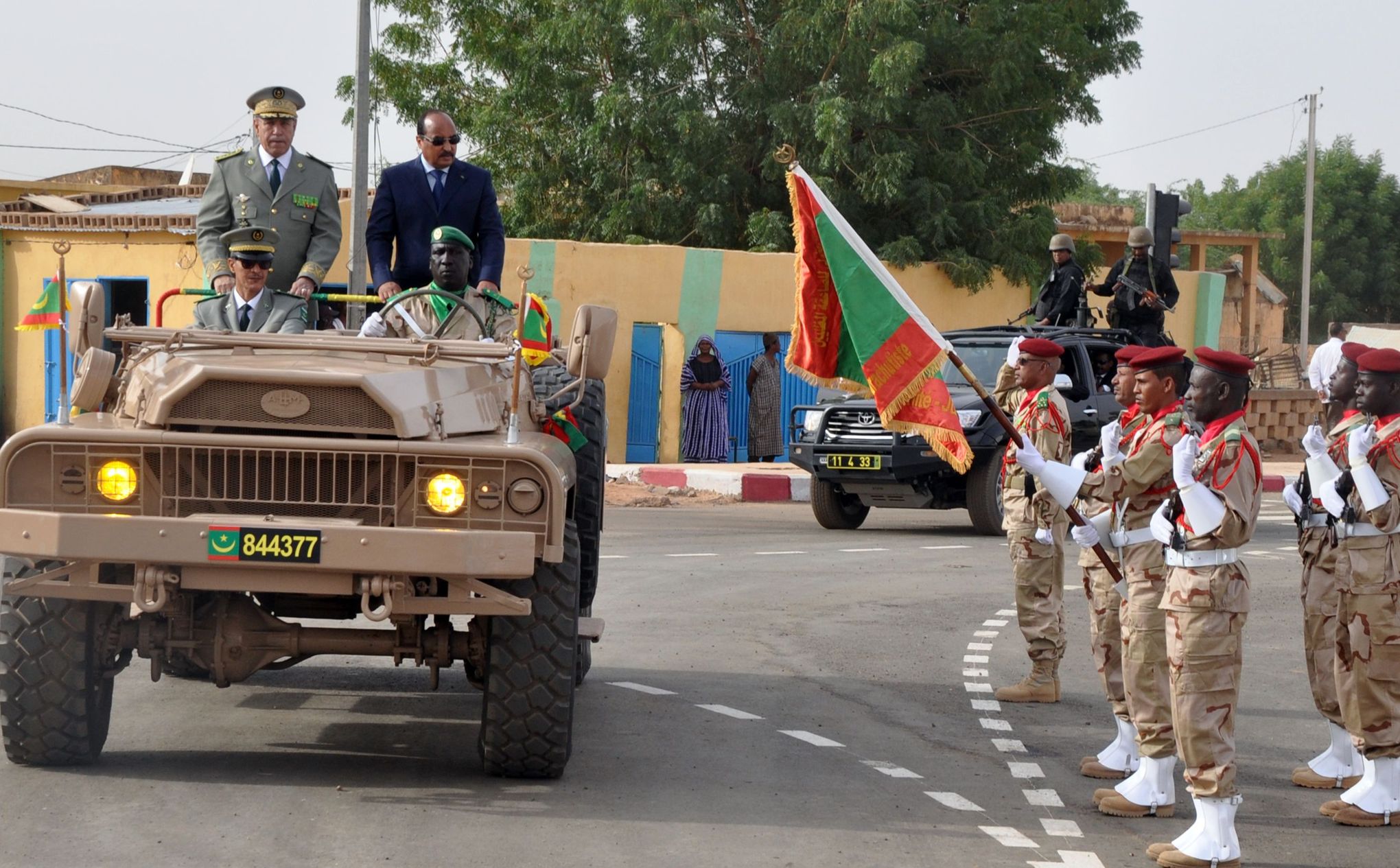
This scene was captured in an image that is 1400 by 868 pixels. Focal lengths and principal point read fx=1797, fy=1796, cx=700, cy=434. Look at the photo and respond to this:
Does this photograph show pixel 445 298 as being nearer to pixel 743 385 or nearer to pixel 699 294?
pixel 699 294

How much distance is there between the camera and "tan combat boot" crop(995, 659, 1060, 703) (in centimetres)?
896

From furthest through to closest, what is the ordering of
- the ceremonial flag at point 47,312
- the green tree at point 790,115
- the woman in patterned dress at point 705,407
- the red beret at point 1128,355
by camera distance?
the green tree at point 790,115 → the woman in patterned dress at point 705,407 → the ceremonial flag at point 47,312 → the red beret at point 1128,355

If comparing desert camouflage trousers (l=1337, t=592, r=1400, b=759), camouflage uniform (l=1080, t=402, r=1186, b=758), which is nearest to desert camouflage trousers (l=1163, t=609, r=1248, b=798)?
camouflage uniform (l=1080, t=402, r=1186, b=758)

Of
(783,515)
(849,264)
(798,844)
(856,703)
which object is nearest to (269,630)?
(798,844)

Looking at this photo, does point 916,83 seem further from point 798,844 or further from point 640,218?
point 798,844

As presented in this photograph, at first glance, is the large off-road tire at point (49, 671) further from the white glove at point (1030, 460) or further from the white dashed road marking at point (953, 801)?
the white glove at point (1030, 460)

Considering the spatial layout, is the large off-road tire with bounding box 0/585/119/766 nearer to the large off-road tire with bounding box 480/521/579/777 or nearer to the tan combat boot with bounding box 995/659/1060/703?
the large off-road tire with bounding box 480/521/579/777

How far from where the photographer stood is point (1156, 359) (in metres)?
6.55

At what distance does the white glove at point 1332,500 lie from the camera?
22.6 feet

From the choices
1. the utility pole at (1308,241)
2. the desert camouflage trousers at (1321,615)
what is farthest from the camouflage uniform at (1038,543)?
the utility pole at (1308,241)

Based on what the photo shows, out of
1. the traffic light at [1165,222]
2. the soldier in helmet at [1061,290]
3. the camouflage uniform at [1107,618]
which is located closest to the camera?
the camouflage uniform at [1107,618]

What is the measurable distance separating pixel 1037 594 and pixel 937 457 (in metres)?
6.96

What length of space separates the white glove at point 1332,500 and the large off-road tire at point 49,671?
4.60 m

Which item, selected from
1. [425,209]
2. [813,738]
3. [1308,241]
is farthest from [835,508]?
[1308,241]
